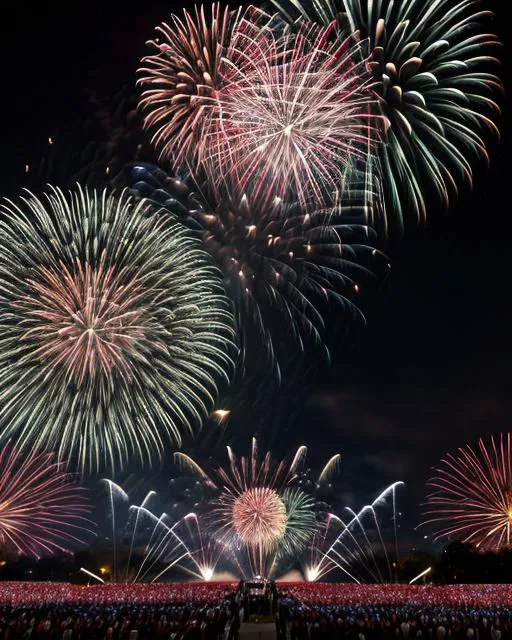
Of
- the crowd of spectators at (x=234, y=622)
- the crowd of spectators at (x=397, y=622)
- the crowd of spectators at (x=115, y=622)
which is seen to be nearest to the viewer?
the crowd of spectators at (x=115, y=622)

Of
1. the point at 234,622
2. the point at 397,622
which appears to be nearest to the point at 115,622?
the point at 234,622

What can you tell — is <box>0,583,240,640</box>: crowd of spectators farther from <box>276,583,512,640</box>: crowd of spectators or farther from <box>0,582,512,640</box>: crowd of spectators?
<box>276,583,512,640</box>: crowd of spectators

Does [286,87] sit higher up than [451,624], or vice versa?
[286,87]

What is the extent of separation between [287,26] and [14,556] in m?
91.1

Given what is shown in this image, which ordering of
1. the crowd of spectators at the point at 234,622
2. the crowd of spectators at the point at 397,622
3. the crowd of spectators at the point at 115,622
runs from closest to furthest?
the crowd of spectators at the point at 115,622 < the crowd of spectators at the point at 234,622 < the crowd of spectators at the point at 397,622

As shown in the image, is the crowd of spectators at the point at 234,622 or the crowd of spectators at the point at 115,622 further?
the crowd of spectators at the point at 234,622

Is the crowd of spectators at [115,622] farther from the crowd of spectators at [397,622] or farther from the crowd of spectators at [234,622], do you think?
the crowd of spectators at [397,622]

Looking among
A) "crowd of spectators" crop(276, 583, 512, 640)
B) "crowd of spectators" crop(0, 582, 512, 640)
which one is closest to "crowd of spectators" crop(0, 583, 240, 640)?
"crowd of spectators" crop(0, 582, 512, 640)

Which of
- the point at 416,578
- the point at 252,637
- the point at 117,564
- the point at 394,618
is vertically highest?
the point at 252,637

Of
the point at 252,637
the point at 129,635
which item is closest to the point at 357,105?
the point at 252,637

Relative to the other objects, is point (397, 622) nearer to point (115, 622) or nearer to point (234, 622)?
point (234, 622)

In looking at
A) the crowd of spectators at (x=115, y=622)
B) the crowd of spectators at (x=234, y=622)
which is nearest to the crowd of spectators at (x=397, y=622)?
the crowd of spectators at (x=234, y=622)

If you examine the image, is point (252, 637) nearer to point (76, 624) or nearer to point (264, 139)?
point (76, 624)

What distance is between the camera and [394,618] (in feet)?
80.4
